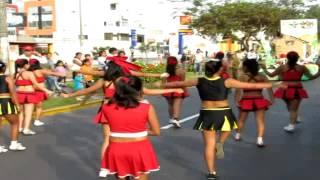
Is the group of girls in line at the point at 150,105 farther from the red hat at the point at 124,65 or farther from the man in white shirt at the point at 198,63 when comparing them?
the man in white shirt at the point at 198,63

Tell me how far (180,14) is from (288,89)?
36.3 meters

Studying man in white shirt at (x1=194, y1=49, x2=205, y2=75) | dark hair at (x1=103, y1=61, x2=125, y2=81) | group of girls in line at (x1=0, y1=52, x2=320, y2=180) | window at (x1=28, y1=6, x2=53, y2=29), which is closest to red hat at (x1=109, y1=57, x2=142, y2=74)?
group of girls in line at (x1=0, y1=52, x2=320, y2=180)

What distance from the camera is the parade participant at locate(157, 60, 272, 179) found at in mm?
7043

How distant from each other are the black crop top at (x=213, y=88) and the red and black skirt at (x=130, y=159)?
2382mm

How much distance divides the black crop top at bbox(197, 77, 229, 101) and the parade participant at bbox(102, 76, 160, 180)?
91.1 inches

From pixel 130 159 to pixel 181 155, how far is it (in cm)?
420

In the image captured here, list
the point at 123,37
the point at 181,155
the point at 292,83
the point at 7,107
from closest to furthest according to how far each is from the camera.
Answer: the point at 181,155 → the point at 7,107 → the point at 292,83 → the point at 123,37

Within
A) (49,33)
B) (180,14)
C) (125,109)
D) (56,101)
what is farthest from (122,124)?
(49,33)

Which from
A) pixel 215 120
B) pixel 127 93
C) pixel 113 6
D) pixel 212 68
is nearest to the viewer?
pixel 127 93

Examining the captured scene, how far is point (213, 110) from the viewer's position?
719 centimetres

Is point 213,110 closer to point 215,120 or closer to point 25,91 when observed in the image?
point 215,120

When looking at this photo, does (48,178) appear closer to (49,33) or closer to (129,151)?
(129,151)

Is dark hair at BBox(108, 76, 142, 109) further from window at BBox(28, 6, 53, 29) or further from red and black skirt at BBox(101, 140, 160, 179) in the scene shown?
window at BBox(28, 6, 53, 29)

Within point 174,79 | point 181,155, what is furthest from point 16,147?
point 174,79
